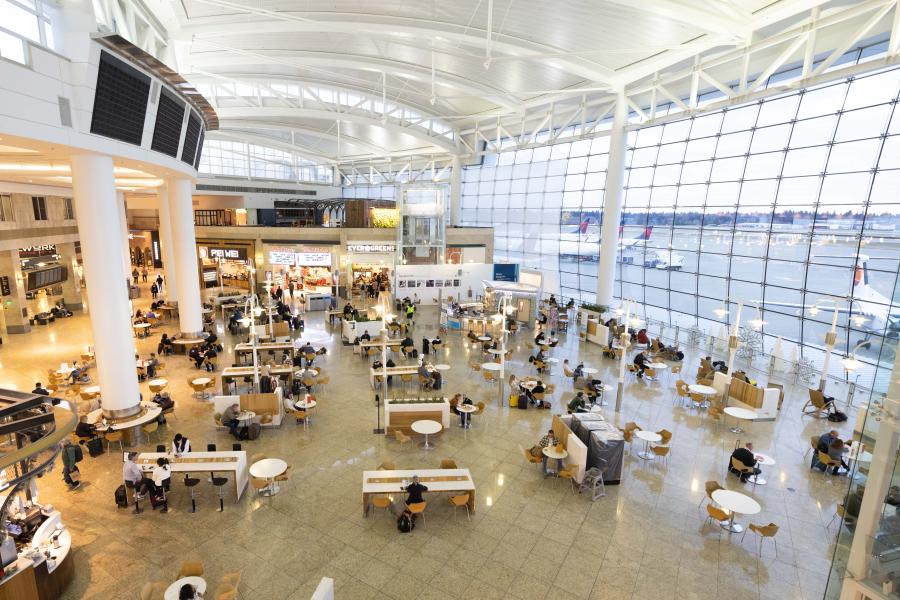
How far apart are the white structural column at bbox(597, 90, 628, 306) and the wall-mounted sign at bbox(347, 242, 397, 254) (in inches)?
502

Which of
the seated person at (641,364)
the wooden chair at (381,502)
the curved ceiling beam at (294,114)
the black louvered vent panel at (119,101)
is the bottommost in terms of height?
the wooden chair at (381,502)

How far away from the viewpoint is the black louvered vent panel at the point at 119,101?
816cm

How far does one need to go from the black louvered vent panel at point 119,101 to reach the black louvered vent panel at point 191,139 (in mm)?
2902

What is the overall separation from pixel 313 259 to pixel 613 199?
58.4ft

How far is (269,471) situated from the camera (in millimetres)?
8188

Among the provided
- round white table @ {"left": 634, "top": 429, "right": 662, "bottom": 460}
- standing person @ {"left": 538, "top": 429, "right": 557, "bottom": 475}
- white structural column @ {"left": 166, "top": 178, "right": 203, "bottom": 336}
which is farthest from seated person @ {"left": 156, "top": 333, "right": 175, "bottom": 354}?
round white table @ {"left": 634, "top": 429, "right": 662, "bottom": 460}

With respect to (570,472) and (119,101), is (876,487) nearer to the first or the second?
(570,472)

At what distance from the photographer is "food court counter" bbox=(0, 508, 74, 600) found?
556 cm

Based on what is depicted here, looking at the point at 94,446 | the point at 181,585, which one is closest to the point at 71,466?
the point at 94,446

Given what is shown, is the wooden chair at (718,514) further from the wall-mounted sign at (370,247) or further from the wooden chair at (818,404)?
the wall-mounted sign at (370,247)

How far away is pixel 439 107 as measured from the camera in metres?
26.1

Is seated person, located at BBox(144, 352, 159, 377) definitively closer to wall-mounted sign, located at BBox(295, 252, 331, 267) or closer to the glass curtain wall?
wall-mounted sign, located at BBox(295, 252, 331, 267)

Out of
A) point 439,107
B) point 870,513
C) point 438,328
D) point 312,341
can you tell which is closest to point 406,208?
point 439,107

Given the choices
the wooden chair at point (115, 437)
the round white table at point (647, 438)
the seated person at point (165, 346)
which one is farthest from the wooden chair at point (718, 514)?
the seated person at point (165, 346)
